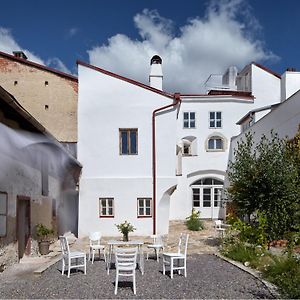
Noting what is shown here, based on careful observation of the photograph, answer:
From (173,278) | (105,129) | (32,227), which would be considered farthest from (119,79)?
(173,278)

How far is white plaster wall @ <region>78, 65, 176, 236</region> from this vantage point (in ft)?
57.3

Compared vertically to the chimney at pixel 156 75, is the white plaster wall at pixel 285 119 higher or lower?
lower

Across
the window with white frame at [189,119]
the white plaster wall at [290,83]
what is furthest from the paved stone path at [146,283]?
the white plaster wall at [290,83]

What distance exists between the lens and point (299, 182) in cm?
1198

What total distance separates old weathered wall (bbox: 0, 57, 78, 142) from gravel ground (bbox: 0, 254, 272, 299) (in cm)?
882

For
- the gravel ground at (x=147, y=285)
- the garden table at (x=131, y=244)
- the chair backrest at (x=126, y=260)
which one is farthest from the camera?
the garden table at (x=131, y=244)

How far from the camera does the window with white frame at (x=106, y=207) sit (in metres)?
17.5

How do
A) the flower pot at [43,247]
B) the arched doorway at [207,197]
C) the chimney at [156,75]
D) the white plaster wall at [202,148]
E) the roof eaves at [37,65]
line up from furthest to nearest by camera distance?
the arched doorway at [207,197] → the white plaster wall at [202,148] → the chimney at [156,75] → the roof eaves at [37,65] → the flower pot at [43,247]

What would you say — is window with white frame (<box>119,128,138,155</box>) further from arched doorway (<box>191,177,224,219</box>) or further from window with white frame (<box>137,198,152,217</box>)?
arched doorway (<box>191,177,224,219</box>)

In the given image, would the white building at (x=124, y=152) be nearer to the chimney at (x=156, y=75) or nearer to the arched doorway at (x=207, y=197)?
the chimney at (x=156, y=75)

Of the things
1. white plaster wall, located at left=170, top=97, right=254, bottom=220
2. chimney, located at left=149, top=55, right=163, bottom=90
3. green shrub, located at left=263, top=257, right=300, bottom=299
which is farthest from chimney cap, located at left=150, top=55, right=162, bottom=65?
green shrub, located at left=263, top=257, right=300, bottom=299

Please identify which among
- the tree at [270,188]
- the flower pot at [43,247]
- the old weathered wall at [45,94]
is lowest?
the flower pot at [43,247]

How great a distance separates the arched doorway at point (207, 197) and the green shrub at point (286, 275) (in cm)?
1618

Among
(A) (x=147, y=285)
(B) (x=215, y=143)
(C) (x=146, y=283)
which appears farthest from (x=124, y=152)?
(A) (x=147, y=285)
